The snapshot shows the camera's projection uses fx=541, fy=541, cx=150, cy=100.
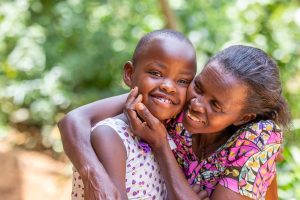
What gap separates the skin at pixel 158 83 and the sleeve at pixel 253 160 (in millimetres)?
253

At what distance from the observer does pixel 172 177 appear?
204cm

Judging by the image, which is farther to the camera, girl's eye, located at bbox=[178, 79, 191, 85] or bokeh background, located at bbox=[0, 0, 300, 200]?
bokeh background, located at bbox=[0, 0, 300, 200]

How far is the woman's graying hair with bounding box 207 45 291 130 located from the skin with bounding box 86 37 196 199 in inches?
5.5

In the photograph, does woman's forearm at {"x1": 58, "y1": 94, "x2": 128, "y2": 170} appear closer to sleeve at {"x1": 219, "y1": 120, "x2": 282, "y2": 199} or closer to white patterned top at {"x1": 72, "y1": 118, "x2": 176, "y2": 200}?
white patterned top at {"x1": 72, "y1": 118, "x2": 176, "y2": 200}

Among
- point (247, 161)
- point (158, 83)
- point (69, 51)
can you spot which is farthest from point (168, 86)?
point (69, 51)

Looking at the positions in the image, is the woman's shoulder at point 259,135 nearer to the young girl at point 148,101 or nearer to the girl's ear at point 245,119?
the girl's ear at point 245,119

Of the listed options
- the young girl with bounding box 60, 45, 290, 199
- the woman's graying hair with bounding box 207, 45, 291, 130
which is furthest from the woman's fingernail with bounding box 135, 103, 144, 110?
the woman's graying hair with bounding box 207, 45, 291, 130

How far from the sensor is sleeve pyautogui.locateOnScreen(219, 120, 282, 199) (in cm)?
199

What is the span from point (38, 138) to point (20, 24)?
61.3 inches

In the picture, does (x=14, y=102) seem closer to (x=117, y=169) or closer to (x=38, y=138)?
(x=38, y=138)

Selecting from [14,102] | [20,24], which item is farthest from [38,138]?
[20,24]

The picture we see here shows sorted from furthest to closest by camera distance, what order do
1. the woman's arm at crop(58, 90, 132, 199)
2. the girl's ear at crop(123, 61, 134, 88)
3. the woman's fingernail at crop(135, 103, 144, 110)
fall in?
1. the girl's ear at crop(123, 61, 134, 88)
2. the woman's fingernail at crop(135, 103, 144, 110)
3. the woman's arm at crop(58, 90, 132, 199)

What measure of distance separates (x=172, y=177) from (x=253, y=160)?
31 cm

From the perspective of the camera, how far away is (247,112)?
2080mm
